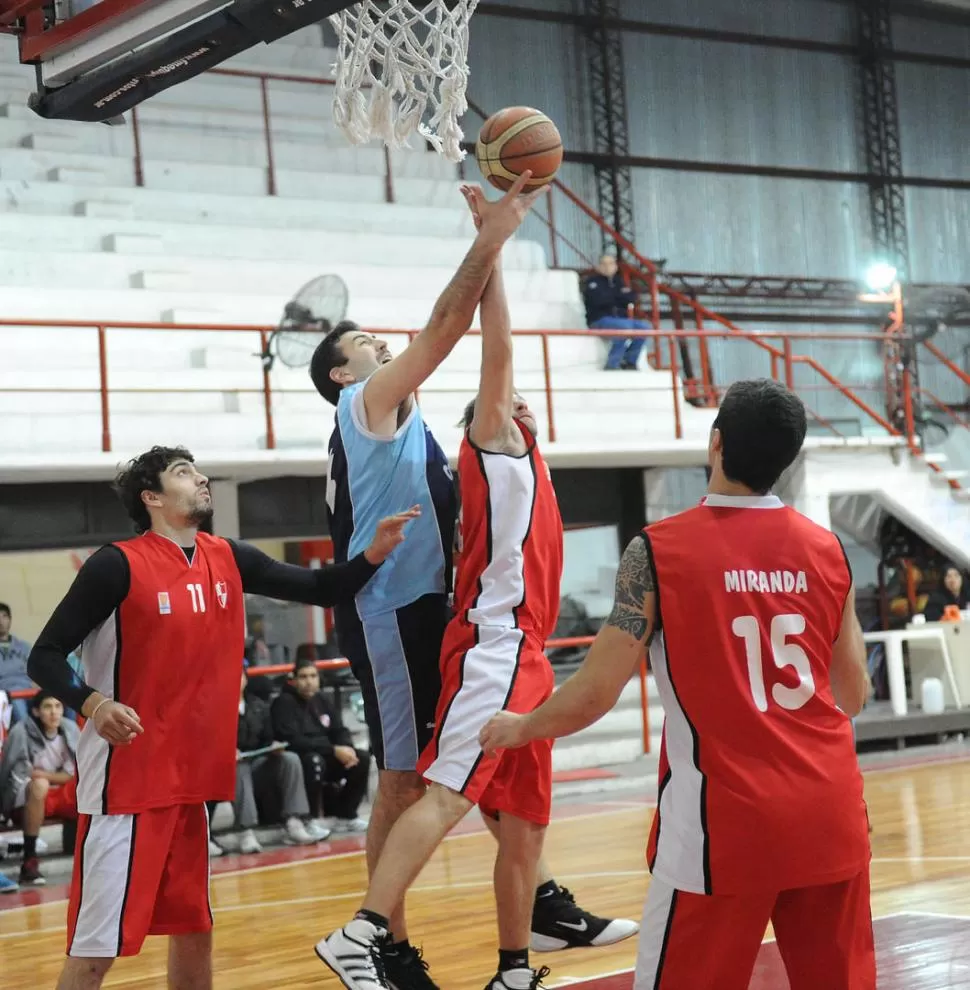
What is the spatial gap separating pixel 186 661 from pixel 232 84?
13.8m

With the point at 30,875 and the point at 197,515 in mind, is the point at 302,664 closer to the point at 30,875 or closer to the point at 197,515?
the point at 30,875

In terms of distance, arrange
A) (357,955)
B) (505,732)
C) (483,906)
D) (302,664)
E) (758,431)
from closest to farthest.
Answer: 1. (758,431)
2. (505,732)
3. (357,955)
4. (483,906)
5. (302,664)

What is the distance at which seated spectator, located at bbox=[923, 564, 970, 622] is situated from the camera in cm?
1437

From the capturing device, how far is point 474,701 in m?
4.20

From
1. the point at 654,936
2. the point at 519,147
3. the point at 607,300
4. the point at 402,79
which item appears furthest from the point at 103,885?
the point at 607,300

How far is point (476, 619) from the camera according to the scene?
4.32 m

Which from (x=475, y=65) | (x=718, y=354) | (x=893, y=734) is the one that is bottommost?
(x=893, y=734)

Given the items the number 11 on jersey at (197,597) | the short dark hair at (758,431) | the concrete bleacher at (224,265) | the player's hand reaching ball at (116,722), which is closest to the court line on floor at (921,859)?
the number 11 on jersey at (197,597)

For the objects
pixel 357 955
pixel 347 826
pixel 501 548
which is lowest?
pixel 347 826

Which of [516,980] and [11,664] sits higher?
[11,664]

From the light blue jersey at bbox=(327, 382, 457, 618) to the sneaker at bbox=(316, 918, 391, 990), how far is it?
36.7 inches

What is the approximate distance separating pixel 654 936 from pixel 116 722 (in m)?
1.62

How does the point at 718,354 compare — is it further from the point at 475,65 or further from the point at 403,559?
the point at 403,559

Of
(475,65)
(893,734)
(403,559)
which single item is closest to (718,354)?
(475,65)
